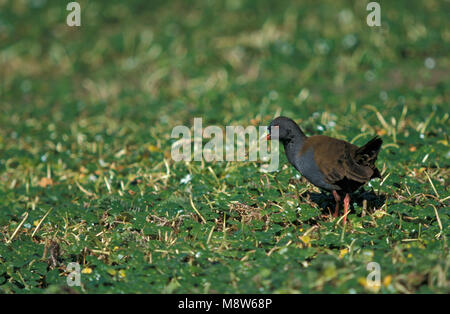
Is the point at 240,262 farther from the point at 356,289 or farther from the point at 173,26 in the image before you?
the point at 173,26

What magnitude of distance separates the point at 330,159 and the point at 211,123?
3.15m

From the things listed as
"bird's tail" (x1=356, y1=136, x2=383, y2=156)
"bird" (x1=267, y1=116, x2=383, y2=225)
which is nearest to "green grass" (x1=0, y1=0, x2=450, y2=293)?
"bird" (x1=267, y1=116, x2=383, y2=225)

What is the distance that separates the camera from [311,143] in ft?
14.4

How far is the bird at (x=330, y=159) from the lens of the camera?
4117 millimetres

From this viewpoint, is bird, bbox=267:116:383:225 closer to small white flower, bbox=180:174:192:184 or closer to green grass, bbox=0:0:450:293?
green grass, bbox=0:0:450:293

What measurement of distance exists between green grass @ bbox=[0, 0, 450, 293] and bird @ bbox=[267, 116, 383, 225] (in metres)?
0.34

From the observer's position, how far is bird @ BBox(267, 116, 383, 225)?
162 inches

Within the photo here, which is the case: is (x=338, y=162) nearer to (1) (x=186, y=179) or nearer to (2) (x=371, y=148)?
(2) (x=371, y=148)

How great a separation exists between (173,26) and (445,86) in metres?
5.07

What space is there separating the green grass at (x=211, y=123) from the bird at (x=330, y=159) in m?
0.34

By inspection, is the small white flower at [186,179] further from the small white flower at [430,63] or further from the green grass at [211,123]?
the small white flower at [430,63]

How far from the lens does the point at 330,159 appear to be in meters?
4.21

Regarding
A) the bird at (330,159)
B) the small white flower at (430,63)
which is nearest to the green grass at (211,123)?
the small white flower at (430,63)
